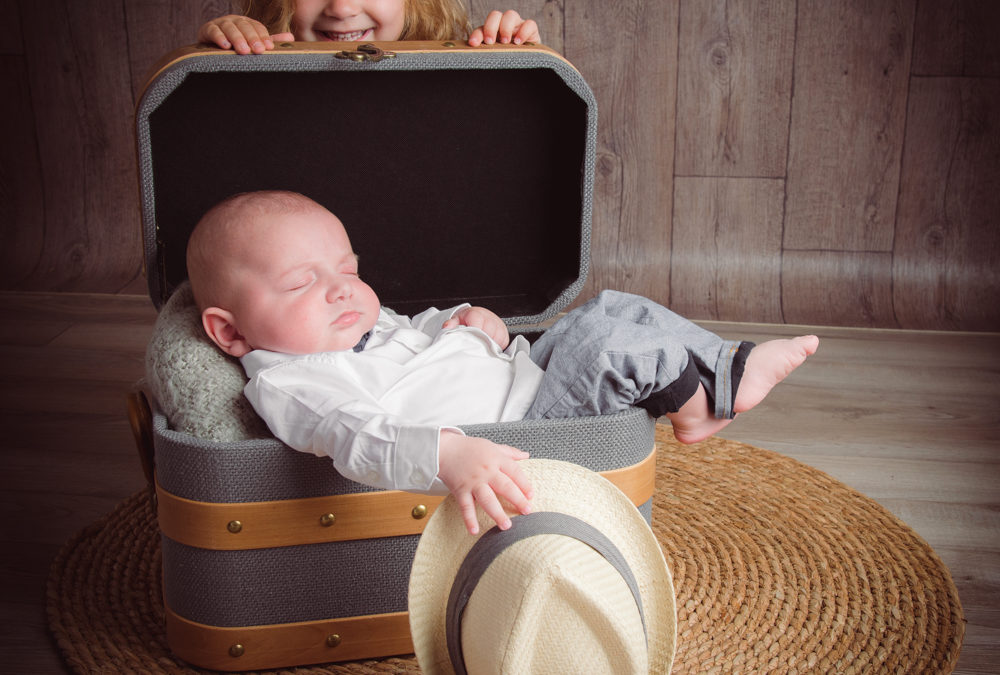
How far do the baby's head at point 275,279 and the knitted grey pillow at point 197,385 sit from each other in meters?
0.03

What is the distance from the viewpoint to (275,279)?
108 cm

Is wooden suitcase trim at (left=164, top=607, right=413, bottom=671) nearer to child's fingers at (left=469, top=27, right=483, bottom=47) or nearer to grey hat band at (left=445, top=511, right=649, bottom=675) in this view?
grey hat band at (left=445, top=511, right=649, bottom=675)

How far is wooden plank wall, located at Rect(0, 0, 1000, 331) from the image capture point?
6.97 ft

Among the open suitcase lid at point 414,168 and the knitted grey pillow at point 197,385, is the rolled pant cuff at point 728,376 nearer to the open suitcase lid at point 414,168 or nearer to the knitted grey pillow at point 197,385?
the open suitcase lid at point 414,168

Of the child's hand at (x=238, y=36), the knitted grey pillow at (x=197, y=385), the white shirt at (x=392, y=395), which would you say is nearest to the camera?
the white shirt at (x=392, y=395)

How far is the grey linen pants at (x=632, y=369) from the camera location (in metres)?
1.11

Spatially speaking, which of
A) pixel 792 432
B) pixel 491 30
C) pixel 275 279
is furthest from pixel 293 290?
pixel 792 432

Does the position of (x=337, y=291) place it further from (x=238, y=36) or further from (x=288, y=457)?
(x=238, y=36)

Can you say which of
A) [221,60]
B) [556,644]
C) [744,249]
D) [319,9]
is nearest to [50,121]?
[319,9]

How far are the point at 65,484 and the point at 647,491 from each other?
90 cm

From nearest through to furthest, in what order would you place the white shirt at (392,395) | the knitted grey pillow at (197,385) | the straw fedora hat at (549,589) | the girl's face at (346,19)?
the straw fedora hat at (549,589)
the white shirt at (392,395)
the knitted grey pillow at (197,385)
the girl's face at (346,19)

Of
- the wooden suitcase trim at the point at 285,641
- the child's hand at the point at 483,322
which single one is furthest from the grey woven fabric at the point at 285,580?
the child's hand at the point at 483,322

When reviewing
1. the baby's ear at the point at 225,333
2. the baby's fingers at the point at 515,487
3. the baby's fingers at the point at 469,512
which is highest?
the baby's ear at the point at 225,333

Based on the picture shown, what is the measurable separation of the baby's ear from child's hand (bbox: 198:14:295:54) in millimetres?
305
